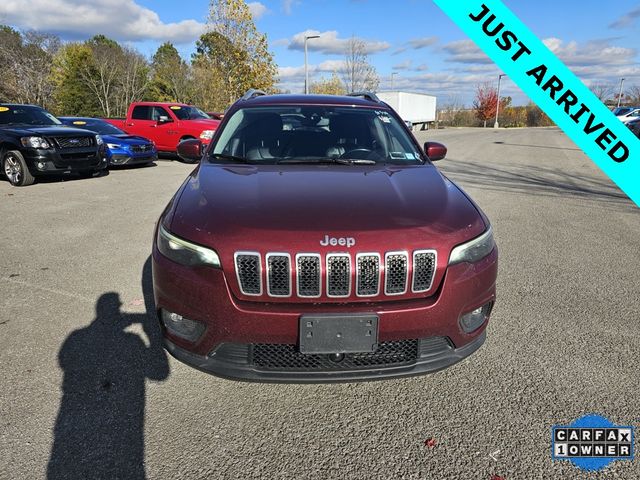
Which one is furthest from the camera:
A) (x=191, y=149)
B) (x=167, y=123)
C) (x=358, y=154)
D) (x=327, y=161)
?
(x=167, y=123)

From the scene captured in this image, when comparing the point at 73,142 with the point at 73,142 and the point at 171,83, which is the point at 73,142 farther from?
the point at 171,83

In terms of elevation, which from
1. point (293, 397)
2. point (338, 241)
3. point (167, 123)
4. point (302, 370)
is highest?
point (167, 123)

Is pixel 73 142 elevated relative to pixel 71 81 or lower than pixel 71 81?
lower

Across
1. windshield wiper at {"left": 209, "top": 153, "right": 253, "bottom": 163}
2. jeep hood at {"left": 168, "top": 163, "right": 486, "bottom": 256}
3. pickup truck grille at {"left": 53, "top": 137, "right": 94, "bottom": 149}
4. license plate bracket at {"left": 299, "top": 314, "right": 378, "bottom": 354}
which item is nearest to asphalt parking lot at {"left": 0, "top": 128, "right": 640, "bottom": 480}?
license plate bracket at {"left": 299, "top": 314, "right": 378, "bottom": 354}

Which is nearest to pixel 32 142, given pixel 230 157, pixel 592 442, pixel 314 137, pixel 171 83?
pixel 230 157

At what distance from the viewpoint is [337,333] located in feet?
6.88

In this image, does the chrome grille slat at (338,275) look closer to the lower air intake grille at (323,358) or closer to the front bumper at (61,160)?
the lower air intake grille at (323,358)

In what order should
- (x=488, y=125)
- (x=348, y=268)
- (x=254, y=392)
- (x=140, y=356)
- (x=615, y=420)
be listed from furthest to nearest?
(x=488, y=125) < (x=140, y=356) < (x=254, y=392) < (x=615, y=420) < (x=348, y=268)

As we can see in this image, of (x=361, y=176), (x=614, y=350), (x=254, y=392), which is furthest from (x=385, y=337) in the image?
(x=614, y=350)

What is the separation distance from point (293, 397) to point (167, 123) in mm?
13684

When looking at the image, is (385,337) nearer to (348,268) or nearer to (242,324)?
(348,268)

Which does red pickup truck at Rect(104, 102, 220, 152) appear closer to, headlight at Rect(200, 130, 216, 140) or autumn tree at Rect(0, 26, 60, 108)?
headlight at Rect(200, 130, 216, 140)

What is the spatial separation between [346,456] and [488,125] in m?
72.1

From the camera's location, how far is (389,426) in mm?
2371
